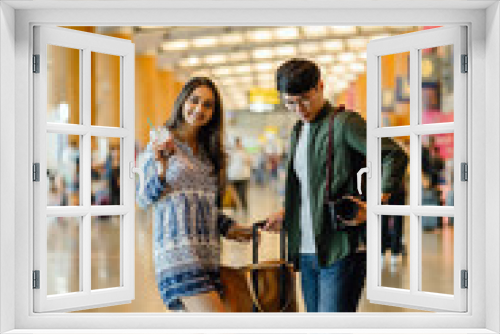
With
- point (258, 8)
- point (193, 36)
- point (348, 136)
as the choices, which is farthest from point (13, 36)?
point (348, 136)

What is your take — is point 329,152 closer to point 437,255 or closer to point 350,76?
point 350,76

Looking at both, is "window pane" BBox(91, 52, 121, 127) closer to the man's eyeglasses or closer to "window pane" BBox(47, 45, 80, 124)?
"window pane" BBox(47, 45, 80, 124)

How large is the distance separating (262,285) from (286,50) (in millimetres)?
1479

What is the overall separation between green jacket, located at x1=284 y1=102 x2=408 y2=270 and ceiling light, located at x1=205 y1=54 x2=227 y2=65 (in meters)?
0.62

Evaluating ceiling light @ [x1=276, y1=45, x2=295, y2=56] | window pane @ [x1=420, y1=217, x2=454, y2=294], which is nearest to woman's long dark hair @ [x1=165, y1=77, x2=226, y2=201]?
ceiling light @ [x1=276, y1=45, x2=295, y2=56]

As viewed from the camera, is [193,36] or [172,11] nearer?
[172,11]

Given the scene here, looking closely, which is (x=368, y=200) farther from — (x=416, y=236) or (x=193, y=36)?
(x=193, y=36)

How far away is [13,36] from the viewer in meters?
2.46

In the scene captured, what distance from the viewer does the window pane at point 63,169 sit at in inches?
102

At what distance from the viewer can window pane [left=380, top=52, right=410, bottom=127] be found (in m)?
Result: 2.66

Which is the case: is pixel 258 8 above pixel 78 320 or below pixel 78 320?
above

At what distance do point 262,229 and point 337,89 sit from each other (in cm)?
99

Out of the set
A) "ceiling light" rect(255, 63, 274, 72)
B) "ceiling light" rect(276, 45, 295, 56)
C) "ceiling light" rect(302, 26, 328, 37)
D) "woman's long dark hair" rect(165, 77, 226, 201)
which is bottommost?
"woman's long dark hair" rect(165, 77, 226, 201)

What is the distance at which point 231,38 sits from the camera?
2861 mm
